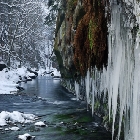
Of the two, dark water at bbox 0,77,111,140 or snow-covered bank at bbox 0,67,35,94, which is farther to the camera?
snow-covered bank at bbox 0,67,35,94

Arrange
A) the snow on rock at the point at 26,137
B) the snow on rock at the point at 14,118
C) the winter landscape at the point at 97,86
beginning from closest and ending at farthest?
the winter landscape at the point at 97,86, the snow on rock at the point at 26,137, the snow on rock at the point at 14,118

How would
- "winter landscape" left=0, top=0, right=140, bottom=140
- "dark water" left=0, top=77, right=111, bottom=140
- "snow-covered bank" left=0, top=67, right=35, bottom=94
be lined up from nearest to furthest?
"winter landscape" left=0, top=0, right=140, bottom=140, "dark water" left=0, top=77, right=111, bottom=140, "snow-covered bank" left=0, top=67, right=35, bottom=94

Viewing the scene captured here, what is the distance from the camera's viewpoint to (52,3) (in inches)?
1120

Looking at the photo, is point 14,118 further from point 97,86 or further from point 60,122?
point 97,86

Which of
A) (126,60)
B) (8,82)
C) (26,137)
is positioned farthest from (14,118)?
(8,82)

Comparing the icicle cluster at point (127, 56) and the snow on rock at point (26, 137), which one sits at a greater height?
the icicle cluster at point (127, 56)

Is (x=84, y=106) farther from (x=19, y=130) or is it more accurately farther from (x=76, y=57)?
(x=76, y=57)

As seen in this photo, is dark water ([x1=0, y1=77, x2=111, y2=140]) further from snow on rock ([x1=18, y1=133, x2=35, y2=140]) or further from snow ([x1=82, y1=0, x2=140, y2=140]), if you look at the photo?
snow ([x1=82, y1=0, x2=140, y2=140])

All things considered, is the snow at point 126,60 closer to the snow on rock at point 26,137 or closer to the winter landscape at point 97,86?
the winter landscape at point 97,86

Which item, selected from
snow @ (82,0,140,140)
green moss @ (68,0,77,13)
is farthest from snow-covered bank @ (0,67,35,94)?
snow @ (82,0,140,140)

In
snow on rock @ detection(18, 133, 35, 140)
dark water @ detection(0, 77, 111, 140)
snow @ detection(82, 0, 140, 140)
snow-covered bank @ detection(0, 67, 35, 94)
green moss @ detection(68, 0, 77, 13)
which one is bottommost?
dark water @ detection(0, 77, 111, 140)

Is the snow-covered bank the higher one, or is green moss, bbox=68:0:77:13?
green moss, bbox=68:0:77:13

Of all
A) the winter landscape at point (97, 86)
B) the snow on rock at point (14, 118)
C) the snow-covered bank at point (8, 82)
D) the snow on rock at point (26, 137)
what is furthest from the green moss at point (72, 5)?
the snow-covered bank at point (8, 82)

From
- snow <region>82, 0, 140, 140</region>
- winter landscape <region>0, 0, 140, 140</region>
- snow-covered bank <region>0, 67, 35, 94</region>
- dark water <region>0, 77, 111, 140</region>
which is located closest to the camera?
snow <region>82, 0, 140, 140</region>
